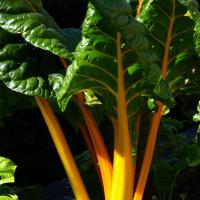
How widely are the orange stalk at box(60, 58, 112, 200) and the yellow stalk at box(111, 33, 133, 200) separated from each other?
5 cm

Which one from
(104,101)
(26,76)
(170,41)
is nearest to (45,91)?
(26,76)

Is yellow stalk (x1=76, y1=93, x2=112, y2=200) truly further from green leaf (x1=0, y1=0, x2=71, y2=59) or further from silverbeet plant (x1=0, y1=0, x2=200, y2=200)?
green leaf (x1=0, y1=0, x2=71, y2=59)

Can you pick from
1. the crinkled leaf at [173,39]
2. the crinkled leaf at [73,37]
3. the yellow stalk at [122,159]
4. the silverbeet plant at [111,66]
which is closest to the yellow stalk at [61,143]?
the silverbeet plant at [111,66]

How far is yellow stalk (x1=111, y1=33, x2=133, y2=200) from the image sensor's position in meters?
1.87

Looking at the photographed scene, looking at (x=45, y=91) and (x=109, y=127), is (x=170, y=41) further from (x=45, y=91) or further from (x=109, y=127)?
(x=109, y=127)

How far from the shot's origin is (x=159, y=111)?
6.51ft

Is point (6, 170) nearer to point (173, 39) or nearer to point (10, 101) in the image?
point (10, 101)

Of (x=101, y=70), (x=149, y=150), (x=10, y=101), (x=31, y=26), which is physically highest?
(x=31, y=26)

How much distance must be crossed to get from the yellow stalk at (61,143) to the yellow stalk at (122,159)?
13cm

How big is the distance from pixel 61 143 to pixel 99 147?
136 millimetres

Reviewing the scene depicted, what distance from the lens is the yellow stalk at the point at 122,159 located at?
1.87m

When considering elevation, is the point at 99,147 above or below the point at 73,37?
below

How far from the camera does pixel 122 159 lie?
1.90 meters

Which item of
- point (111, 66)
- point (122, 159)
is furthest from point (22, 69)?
point (122, 159)
